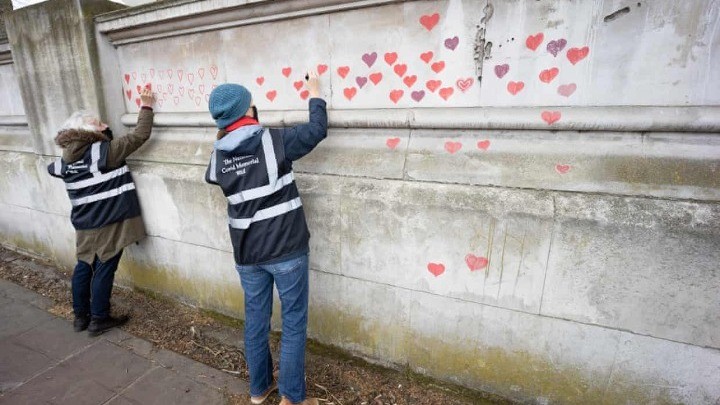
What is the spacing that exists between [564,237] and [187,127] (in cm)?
321

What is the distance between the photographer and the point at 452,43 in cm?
240

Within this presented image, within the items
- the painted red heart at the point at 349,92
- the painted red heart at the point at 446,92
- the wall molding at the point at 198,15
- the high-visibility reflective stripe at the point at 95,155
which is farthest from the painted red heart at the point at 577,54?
the high-visibility reflective stripe at the point at 95,155

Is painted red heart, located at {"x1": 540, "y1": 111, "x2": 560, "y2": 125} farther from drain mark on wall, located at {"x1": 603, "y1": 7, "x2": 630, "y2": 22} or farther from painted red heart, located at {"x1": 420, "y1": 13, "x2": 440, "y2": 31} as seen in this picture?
painted red heart, located at {"x1": 420, "y1": 13, "x2": 440, "y2": 31}

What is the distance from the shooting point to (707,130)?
6.48 ft

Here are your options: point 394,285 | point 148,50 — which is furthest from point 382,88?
point 148,50

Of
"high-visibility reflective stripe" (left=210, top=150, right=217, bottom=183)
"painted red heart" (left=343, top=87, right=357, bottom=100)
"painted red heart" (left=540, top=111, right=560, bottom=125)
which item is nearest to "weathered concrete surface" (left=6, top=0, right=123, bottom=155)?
"high-visibility reflective stripe" (left=210, top=150, right=217, bottom=183)

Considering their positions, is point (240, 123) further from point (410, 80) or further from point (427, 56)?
point (427, 56)

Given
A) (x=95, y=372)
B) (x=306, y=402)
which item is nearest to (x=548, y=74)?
(x=306, y=402)

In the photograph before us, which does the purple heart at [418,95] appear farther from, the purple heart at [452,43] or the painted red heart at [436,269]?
the painted red heart at [436,269]

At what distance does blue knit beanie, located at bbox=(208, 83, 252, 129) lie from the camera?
2.18 m

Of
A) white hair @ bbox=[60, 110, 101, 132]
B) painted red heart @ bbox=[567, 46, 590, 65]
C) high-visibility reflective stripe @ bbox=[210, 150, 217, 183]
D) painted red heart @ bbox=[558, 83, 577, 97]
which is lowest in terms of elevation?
high-visibility reflective stripe @ bbox=[210, 150, 217, 183]

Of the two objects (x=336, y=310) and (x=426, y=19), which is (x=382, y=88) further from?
(x=336, y=310)

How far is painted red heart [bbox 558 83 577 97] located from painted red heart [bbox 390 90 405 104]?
947 mm

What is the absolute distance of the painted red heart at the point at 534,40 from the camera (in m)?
2.20
